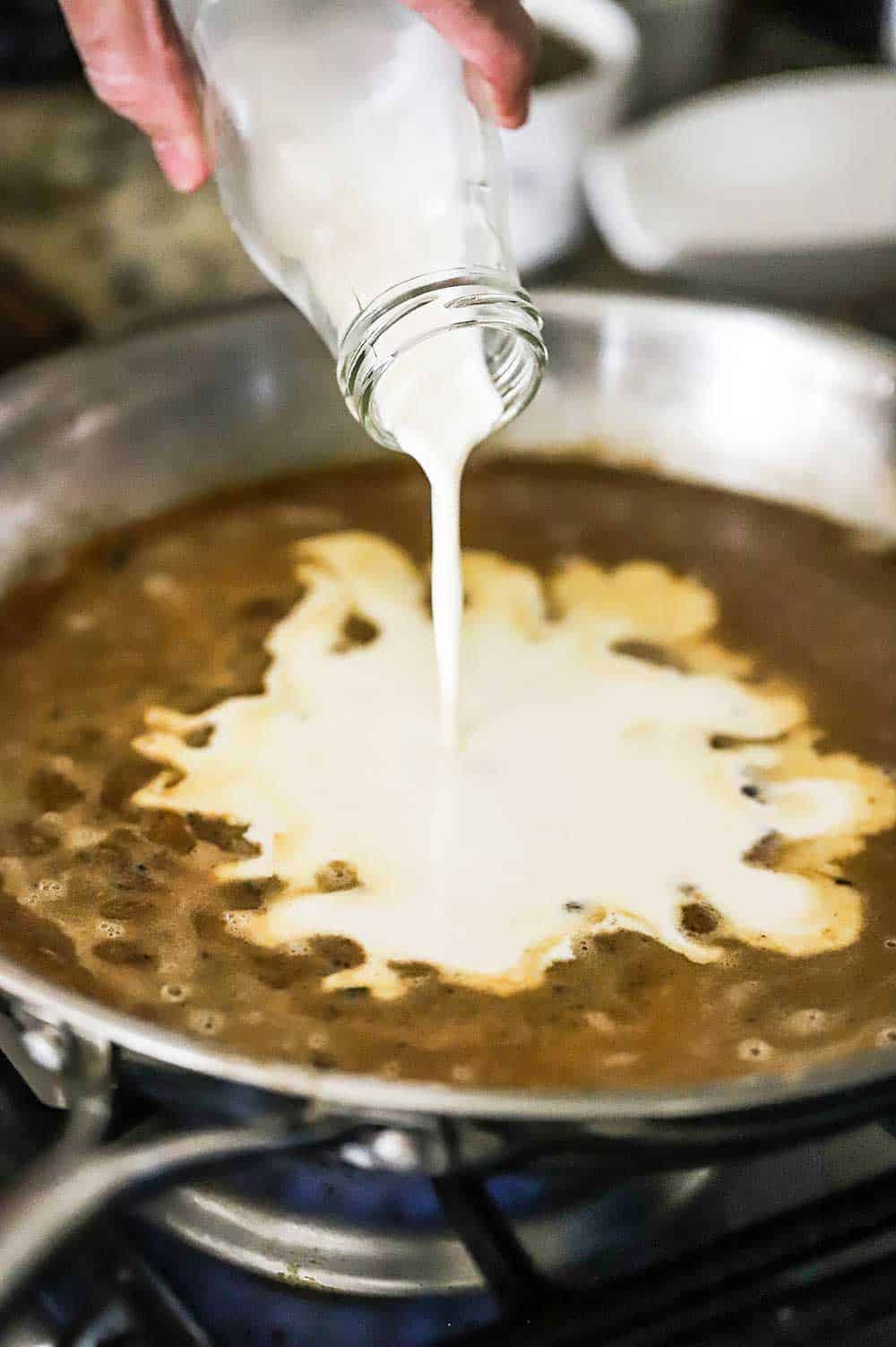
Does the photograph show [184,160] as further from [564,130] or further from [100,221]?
[100,221]

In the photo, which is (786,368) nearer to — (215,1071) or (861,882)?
(861,882)

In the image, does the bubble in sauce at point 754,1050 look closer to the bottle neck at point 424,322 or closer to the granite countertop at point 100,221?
the bottle neck at point 424,322

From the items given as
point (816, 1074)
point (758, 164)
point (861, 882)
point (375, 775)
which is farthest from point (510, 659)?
point (758, 164)

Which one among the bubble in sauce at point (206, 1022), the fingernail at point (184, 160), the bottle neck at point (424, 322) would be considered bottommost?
the bubble in sauce at point (206, 1022)

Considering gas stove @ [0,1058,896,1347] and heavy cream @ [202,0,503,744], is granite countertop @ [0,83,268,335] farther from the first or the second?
gas stove @ [0,1058,896,1347]

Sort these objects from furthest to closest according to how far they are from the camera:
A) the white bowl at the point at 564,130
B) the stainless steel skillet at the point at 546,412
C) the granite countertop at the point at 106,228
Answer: the granite countertop at the point at 106,228 < the white bowl at the point at 564,130 < the stainless steel skillet at the point at 546,412

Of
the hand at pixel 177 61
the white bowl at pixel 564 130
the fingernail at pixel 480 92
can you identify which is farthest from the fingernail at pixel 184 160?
the white bowl at pixel 564 130

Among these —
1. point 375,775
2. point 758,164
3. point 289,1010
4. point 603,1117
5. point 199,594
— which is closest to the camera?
point 603,1117
